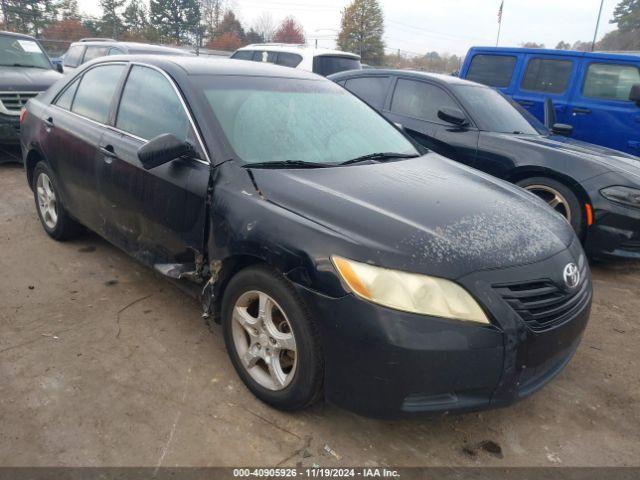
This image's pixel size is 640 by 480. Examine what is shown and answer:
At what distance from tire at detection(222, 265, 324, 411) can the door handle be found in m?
1.42

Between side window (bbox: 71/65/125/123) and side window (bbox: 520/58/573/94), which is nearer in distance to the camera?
side window (bbox: 71/65/125/123)

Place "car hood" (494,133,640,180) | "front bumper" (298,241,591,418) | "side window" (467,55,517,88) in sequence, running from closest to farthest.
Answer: "front bumper" (298,241,591,418) < "car hood" (494,133,640,180) < "side window" (467,55,517,88)

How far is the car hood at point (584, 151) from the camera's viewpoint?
14.5 feet

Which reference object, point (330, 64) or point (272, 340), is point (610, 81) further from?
point (272, 340)

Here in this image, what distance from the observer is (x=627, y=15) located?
51.8m

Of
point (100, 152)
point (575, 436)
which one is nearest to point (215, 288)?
point (100, 152)

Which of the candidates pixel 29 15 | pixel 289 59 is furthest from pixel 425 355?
pixel 29 15

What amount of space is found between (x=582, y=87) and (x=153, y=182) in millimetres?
6150

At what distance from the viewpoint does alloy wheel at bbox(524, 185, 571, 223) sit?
4.46 m

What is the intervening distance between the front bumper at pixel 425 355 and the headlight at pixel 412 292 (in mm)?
31

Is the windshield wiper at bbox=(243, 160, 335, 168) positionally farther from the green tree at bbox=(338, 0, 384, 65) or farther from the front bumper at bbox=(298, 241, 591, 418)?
the green tree at bbox=(338, 0, 384, 65)

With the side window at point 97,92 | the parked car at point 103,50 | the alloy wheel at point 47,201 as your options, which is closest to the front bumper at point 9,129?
the parked car at point 103,50

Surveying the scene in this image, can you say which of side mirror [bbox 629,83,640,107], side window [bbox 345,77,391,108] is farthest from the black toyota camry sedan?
side mirror [bbox 629,83,640,107]

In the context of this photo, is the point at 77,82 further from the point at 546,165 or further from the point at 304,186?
the point at 546,165
